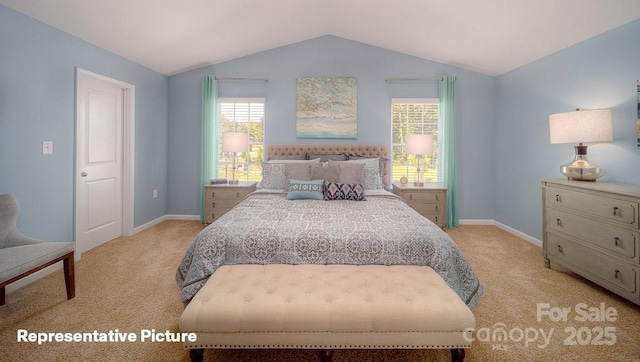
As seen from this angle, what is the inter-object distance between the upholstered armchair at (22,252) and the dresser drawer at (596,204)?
4294 millimetres

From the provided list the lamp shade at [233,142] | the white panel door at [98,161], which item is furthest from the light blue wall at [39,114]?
the lamp shade at [233,142]

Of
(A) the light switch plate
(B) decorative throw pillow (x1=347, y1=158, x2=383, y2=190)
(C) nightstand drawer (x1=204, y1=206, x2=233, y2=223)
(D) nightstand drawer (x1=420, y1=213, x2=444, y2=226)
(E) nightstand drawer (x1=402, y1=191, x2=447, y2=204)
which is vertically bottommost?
(D) nightstand drawer (x1=420, y1=213, x2=444, y2=226)

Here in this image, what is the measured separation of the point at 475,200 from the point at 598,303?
8.81 feet

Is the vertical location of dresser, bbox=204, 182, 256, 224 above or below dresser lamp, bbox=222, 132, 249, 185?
below

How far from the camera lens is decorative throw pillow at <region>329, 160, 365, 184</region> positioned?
145 inches

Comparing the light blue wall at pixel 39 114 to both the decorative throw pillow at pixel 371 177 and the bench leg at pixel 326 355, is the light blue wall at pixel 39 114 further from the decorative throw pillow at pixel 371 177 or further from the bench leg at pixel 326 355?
the decorative throw pillow at pixel 371 177

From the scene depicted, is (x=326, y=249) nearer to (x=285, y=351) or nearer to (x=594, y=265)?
(x=285, y=351)

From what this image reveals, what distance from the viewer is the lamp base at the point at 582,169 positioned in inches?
112

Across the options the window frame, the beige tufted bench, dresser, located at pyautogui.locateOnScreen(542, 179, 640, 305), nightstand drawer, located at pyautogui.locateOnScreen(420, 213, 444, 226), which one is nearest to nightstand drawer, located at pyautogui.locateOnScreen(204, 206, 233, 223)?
the window frame

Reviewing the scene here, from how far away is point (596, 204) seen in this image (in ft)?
8.30

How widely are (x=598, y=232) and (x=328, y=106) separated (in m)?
3.61

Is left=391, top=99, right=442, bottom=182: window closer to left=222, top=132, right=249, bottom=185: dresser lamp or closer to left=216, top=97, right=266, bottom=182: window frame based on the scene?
left=216, top=97, right=266, bottom=182: window frame

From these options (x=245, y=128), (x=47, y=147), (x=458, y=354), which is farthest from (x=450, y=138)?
(x=47, y=147)

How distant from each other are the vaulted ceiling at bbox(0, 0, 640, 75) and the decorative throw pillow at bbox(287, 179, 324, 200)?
2181 mm
